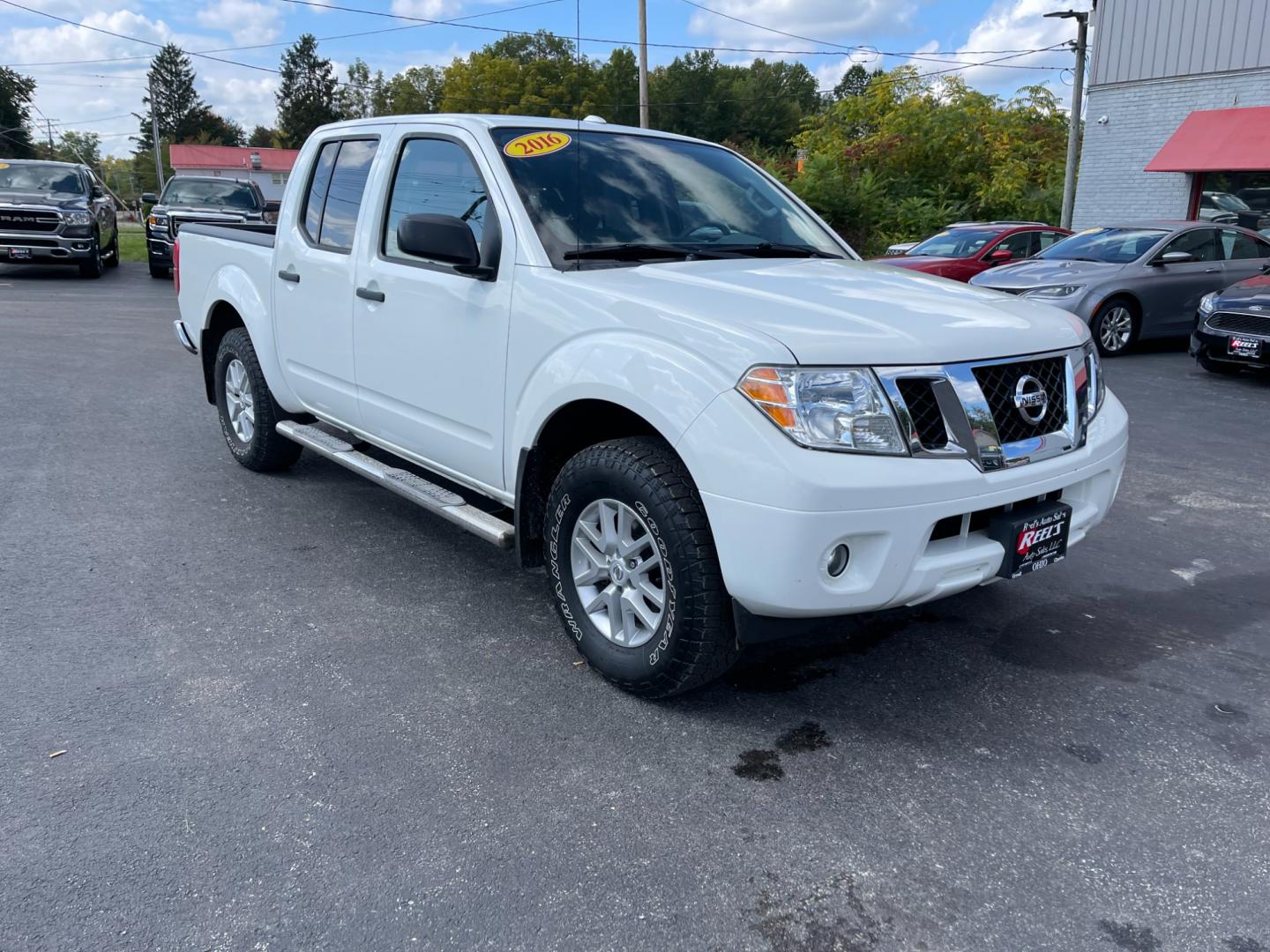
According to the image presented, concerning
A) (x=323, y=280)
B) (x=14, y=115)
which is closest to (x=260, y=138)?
(x=14, y=115)

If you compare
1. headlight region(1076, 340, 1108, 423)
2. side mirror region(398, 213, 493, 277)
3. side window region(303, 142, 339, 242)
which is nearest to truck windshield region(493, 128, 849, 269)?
side mirror region(398, 213, 493, 277)

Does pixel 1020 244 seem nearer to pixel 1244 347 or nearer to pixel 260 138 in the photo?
pixel 1244 347

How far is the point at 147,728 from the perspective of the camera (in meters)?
3.19

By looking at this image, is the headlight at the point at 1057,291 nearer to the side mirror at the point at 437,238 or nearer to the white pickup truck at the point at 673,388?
the white pickup truck at the point at 673,388

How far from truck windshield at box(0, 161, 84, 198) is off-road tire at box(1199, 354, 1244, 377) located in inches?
697

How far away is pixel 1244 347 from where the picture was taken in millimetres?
9719

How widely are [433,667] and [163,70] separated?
122353 millimetres

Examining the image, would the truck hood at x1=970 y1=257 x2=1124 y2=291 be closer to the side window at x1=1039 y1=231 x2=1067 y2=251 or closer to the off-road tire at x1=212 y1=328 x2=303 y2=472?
the side window at x1=1039 y1=231 x2=1067 y2=251

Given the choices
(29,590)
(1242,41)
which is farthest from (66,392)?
(1242,41)

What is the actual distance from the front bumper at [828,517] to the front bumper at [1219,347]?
8.07 meters

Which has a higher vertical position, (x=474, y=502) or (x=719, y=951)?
(x=474, y=502)

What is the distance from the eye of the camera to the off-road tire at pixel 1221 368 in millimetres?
10547

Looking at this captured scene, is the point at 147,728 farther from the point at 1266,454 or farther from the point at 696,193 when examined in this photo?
the point at 1266,454

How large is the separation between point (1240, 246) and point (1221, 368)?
2.87 meters
